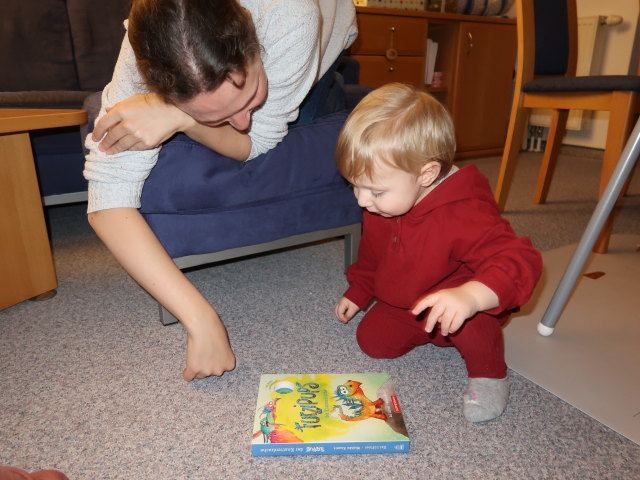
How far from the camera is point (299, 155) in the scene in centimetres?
92

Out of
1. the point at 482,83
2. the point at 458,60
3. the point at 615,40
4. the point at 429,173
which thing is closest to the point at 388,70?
the point at 458,60

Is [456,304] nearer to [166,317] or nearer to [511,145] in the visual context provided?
[166,317]

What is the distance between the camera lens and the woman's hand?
70cm

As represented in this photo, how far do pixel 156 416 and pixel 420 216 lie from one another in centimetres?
51

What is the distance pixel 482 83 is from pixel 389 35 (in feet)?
2.16

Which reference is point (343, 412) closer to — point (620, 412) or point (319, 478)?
point (319, 478)

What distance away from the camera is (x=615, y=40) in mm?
2385

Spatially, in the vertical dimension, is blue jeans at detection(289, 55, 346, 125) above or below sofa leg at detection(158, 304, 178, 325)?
above

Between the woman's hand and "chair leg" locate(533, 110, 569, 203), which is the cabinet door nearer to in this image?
"chair leg" locate(533, 110, 569, 203)

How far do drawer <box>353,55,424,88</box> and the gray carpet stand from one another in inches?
53.3

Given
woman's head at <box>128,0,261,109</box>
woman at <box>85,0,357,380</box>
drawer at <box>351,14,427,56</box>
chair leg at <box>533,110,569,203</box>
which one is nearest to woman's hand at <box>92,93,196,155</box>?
woman at <box>85,0,357,380</box>

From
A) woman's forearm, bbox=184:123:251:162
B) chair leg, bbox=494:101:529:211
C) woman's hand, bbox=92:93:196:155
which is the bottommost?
chair leg, bbox=494:101:529:211


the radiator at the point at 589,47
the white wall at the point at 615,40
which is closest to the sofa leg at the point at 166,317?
the radiator at the point at 589,47

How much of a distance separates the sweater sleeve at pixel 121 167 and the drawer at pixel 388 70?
1553 mm
